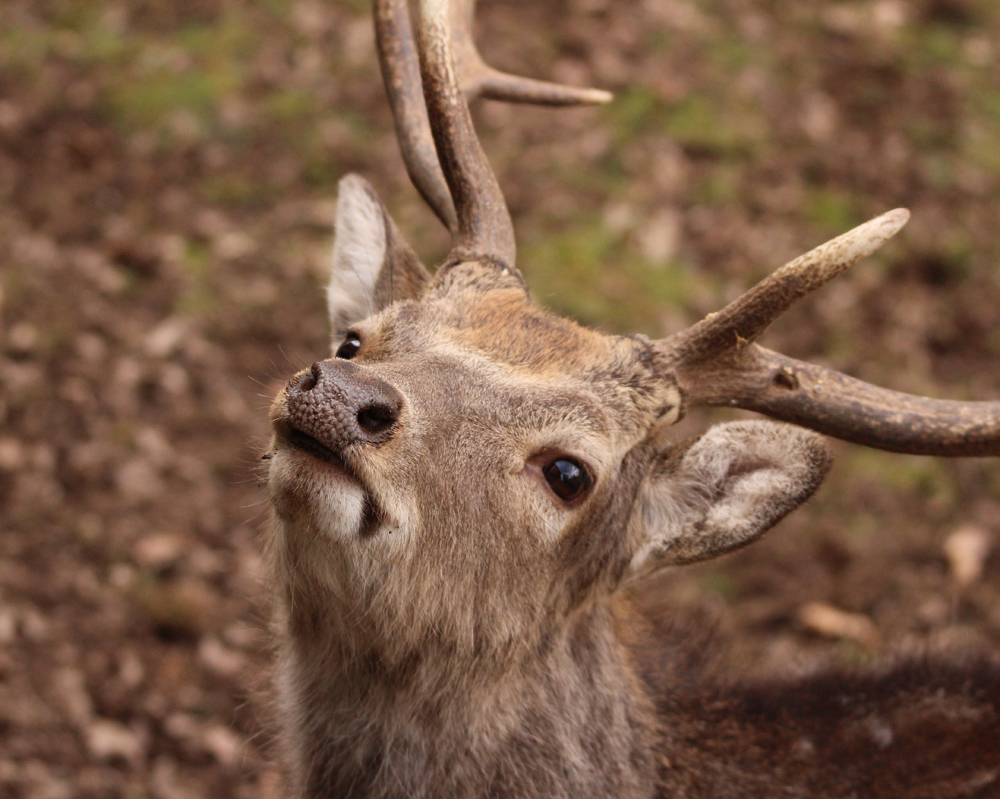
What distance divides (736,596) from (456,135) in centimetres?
348

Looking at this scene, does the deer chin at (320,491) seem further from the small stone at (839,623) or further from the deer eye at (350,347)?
the small stone at (839,623)

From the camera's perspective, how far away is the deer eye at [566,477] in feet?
9.82

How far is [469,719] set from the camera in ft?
10.4

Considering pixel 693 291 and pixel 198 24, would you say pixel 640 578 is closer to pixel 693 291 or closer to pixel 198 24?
pixel 693 291

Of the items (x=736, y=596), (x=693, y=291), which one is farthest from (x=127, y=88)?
(x=736, y=596)

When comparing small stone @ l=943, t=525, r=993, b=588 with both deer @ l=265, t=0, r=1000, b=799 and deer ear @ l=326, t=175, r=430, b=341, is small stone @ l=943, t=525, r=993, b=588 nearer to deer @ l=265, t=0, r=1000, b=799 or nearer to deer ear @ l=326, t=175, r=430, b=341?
deer @ l=265, t=0, r=1000, b=799

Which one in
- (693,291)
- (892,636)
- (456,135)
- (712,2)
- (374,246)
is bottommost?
(892,636)

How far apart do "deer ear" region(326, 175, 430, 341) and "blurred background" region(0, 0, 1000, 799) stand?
4.20 ft

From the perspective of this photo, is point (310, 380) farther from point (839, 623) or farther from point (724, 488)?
point (839, 623)

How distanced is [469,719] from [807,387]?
1521mm

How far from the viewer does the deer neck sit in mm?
3135

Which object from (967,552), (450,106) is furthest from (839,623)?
(450,106)

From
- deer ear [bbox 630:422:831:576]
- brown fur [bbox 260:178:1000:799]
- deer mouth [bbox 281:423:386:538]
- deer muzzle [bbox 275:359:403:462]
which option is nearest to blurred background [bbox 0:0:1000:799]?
brown fur [bbox 260:178:1000:799]

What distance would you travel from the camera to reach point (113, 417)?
6203 millimetres
